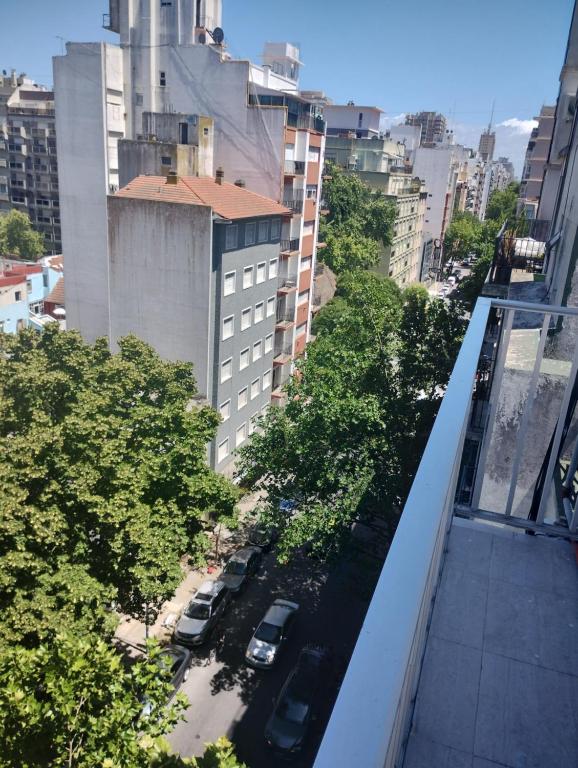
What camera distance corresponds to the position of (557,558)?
4363mm

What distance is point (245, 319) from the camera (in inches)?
1045

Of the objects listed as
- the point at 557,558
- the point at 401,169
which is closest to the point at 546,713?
the point at 557,558

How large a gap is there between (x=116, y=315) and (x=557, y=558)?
23074 millimetres

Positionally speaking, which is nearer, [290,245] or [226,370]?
[226,370]

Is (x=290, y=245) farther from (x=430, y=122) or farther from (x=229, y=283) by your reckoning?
(x=430, y=122)

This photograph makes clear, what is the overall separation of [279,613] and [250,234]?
587 inches

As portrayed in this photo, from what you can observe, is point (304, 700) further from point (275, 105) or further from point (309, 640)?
point (275, 105)

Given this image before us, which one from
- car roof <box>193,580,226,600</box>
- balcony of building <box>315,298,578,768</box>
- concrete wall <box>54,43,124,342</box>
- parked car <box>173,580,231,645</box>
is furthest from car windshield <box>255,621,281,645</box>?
concrete wall <box>54,43,124,342</box>

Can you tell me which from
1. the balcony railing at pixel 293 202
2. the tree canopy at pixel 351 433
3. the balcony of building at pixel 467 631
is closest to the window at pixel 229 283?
the tree canopy at pixel 351 433

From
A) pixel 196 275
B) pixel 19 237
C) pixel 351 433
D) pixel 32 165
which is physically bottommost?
pixel 19 237

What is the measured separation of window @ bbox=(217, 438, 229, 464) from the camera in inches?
1016

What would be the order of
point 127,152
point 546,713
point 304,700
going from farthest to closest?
1. point 127,152
2. point 304,700
3. point 546,713

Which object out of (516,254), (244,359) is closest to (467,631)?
(516,254)

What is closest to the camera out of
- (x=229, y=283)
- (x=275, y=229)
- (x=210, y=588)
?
(x=210, y=588)
